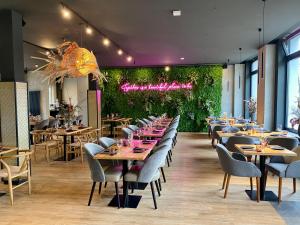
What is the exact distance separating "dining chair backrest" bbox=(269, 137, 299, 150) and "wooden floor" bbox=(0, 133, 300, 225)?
0.72 metres

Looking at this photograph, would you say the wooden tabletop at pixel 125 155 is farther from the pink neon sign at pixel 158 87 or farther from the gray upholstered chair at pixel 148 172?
the pink neon sign at pixel 158 87

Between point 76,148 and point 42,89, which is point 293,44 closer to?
point 76,148

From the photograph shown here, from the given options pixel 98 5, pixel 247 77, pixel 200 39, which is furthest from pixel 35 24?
pixel 247 77

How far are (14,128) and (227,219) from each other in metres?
4.19

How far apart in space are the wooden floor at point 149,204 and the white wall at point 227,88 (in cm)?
747

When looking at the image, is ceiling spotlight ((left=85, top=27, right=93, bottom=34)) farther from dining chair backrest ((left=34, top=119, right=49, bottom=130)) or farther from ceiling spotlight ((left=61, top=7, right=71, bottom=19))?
dining chair backrest ((left=34, top=119, right=49, bottom=130))

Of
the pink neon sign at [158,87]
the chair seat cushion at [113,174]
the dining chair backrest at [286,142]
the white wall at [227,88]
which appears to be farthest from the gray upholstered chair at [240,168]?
the white wall at [227,88]

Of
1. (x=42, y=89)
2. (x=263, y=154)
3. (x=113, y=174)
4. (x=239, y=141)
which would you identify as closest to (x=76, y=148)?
(x=113, y=174)

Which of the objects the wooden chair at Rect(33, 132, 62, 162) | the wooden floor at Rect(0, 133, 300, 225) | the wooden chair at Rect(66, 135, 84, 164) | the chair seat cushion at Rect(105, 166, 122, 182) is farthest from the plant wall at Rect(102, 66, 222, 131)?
the chair seat cushion at Rect(105, 166, 122, 182)

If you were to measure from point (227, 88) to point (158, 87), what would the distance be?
3368 millimetres

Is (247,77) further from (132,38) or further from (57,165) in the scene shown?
(57,165)

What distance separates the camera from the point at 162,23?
19.3 ft

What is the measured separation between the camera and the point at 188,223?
3.59 m

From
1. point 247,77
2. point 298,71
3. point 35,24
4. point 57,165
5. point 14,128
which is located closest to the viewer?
point 14,128
